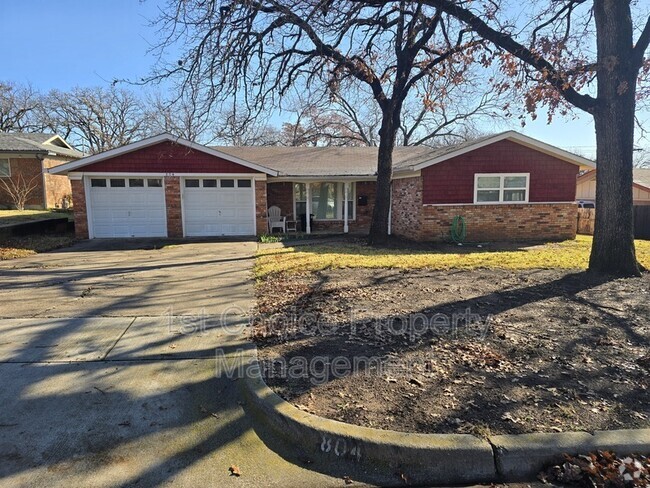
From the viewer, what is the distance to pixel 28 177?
2252 cm

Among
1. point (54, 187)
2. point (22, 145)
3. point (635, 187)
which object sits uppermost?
point (22, 145)

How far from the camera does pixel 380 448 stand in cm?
261

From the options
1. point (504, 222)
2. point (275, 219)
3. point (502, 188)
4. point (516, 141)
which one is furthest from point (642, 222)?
point (275, 219)

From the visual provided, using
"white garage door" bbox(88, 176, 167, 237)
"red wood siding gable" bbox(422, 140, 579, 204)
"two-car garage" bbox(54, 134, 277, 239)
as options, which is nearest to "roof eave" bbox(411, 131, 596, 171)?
"red wood siding gable" bbox(422, 140, 579, 204)

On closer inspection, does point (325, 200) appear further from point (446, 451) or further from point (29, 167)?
point (29, 167)

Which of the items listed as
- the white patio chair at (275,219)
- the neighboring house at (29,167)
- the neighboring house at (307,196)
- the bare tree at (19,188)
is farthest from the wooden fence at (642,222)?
the bare tree at (19,188)

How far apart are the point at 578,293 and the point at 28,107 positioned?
53.0m

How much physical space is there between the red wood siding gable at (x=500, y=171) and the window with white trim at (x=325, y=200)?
4817 millimetres

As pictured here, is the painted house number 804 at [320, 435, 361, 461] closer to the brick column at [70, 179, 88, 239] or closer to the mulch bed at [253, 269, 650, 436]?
the mulch bed at [253, 269, 650, 436]

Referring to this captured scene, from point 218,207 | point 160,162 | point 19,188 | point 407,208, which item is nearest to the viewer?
point 160,162

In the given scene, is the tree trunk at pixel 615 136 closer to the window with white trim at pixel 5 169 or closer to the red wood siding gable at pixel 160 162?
the red wood siding gable at pixel 160 162

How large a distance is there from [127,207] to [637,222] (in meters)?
22.4

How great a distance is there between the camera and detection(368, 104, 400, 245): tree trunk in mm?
12688

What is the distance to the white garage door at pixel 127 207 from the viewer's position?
15031 millimetres
